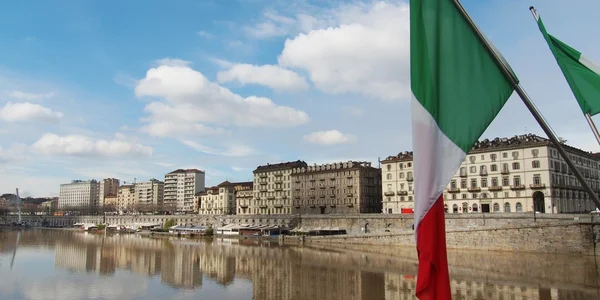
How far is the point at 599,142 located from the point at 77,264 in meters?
65.4

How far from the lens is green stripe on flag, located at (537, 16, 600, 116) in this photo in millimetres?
8109

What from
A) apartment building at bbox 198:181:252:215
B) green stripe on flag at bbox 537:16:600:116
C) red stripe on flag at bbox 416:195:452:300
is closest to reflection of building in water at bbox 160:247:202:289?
red stripe on flag at bbox 416:195:452:300

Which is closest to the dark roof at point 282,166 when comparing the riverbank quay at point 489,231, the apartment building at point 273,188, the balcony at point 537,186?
the apartment building at point 273,188

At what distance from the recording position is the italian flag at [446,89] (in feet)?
21.7

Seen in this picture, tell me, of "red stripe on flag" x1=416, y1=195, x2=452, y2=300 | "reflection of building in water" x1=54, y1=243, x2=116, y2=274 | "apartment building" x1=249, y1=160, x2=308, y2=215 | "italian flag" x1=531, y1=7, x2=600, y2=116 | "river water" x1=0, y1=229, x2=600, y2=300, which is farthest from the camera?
"apartment building" x1=249, y1=160, x2=308, y2=215

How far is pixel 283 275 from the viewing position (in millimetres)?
49938

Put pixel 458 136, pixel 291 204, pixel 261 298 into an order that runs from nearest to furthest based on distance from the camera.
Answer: pixel 458 136 < pixel 261 298 < pixel 291 204

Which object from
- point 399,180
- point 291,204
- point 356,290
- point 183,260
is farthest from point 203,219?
point 356,290

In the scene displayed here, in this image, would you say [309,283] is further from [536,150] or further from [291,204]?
[291,204]

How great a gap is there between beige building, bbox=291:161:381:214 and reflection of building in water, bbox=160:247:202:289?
49.3 meters

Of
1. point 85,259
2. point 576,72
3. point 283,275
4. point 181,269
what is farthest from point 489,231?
point 576,72

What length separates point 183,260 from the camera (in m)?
64.9

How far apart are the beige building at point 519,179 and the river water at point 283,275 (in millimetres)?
21429

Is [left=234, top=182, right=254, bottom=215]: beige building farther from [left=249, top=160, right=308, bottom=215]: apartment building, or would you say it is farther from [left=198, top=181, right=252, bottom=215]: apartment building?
[left=198, top=181, right=252, bottom=215]: apartment building
